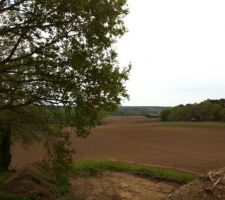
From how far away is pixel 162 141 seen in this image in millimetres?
53531

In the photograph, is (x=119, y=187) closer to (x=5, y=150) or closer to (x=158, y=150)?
(x=5, y=150)

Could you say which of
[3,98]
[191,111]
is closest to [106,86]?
[3,98]

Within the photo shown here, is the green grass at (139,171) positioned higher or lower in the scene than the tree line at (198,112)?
lower

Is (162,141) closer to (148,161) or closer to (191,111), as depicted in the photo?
(148,161)

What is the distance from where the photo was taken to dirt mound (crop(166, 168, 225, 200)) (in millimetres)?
12859

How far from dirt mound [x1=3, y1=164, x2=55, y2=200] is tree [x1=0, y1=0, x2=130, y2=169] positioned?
373 cm

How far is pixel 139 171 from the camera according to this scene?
90.6ft

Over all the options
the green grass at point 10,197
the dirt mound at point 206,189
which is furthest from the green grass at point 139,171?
the dirt mound at point 206,189

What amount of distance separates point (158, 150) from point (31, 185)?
25.4 m

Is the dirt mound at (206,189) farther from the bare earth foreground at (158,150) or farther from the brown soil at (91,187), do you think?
the bare earth foreground at (158,150)

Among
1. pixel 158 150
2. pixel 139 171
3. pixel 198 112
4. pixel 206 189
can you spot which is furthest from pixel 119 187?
pixel 198 112

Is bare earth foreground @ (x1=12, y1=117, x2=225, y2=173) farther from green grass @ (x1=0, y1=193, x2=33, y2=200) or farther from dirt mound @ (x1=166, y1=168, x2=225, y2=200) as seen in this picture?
dirt mound @ (x1=166, y1=168, x2=225, y2=200)

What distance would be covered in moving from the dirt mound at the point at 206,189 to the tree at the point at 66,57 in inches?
157

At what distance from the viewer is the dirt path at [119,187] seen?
2048 centimetres
